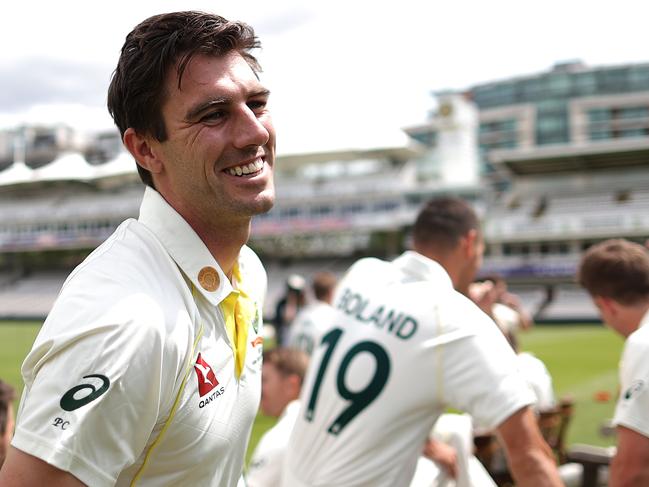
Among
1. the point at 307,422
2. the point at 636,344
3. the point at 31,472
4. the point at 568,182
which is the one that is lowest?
the point at 568,182

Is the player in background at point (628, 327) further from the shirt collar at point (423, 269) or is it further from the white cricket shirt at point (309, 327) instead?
the white cricket shirt at point (309, 327)

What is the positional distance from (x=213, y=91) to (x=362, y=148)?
145 ft

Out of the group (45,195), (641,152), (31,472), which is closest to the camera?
(31,472)

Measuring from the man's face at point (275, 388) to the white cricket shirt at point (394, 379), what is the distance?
1.68 m

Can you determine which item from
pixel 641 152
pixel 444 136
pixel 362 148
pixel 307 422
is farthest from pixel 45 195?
pixel 307 422

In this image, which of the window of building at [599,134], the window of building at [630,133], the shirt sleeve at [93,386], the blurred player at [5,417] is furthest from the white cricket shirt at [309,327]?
the window of building at [630,133]

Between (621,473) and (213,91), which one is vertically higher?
(213,91)

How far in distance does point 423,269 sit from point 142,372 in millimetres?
1567

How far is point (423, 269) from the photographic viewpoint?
2.67m

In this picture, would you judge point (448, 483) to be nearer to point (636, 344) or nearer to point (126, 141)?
point (636, 344)

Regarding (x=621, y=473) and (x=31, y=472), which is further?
(x=621, y=473)

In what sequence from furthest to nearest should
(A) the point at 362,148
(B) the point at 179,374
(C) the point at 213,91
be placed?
(A) the point at 362,148 < (C) the point at 213,91 < (B) the point at 179,374

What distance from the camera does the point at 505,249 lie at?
1566 inches

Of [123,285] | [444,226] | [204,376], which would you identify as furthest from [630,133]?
[123,285]
